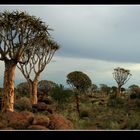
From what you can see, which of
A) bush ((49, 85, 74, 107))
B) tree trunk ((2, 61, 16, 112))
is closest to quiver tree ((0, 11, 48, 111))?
tree trunk ((2, 61, 16, 112))

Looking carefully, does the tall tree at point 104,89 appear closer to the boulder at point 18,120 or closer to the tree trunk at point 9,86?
the tree trunk at point 9,86

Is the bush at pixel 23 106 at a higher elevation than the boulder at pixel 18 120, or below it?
higher

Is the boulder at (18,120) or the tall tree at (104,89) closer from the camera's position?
the boulder at (18,120)

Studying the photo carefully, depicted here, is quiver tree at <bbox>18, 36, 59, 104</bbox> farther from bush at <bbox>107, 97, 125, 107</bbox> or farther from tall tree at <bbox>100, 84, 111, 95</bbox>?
tall tree at <bbox>100, 84, 111, 95</bbox>

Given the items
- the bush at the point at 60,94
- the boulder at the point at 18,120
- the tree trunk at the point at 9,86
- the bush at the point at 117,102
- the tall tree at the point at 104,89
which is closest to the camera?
the boulder at the point at 18,120

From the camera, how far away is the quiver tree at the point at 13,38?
10188 mm

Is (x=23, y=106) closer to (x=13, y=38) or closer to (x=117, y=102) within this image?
(x=13, y=38)

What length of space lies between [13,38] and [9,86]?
1.58 metres

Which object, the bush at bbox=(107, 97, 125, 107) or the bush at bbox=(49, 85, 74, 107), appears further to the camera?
the bush at bbox=(107, 97, 125, 107)

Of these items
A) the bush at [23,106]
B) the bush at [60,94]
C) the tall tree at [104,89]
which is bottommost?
the bush at [23,106]

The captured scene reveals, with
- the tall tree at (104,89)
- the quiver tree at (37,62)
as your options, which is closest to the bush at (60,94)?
the quiver tree at (37,62)

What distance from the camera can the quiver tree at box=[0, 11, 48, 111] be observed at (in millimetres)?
10188

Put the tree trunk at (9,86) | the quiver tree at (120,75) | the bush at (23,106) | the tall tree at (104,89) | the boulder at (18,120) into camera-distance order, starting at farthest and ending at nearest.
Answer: the tall tree at (104,89), the quiver tree at (120,75), the bush at (23,106), the tree trunk at (9,86), the boulder at (18,120)
